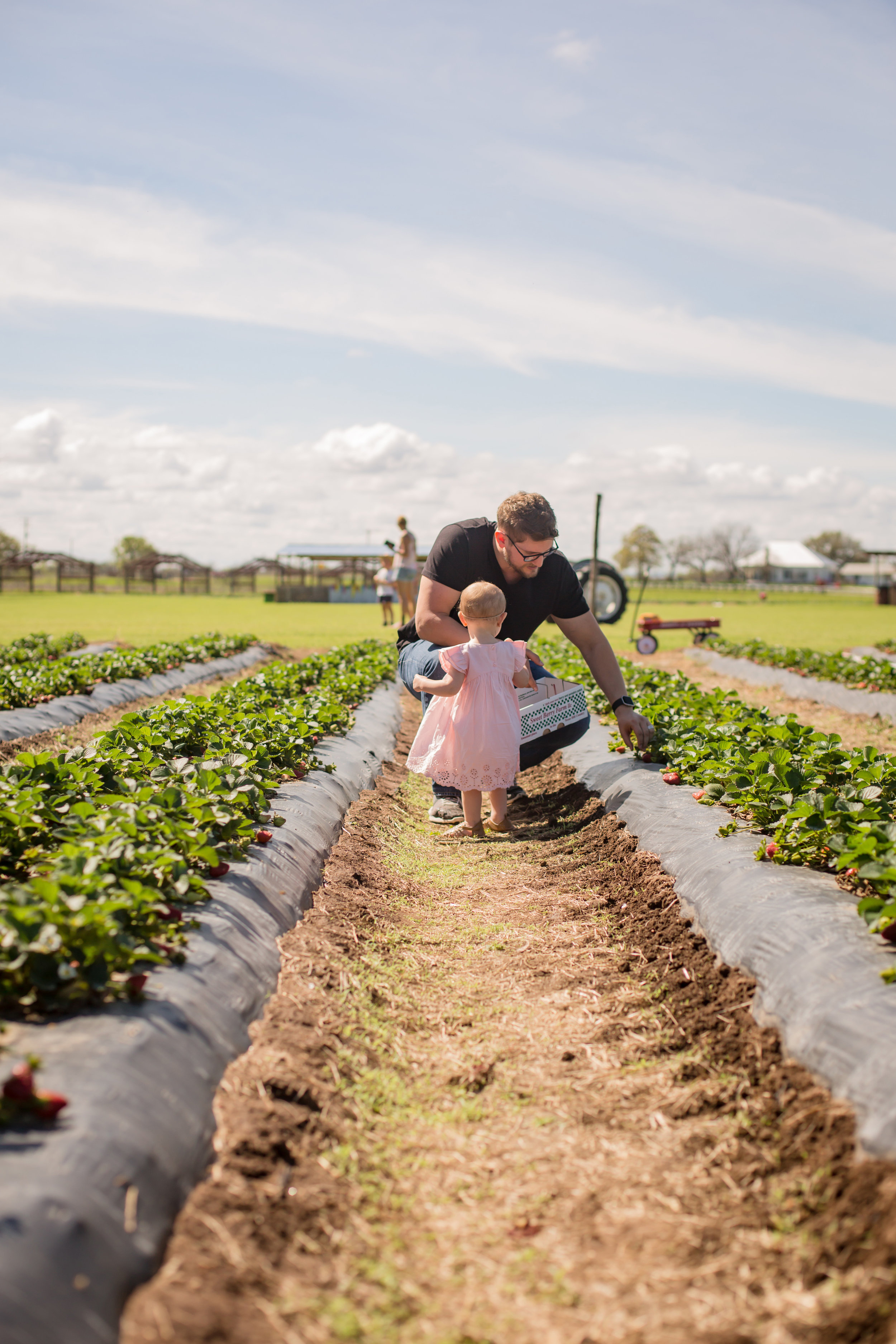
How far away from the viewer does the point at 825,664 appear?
47.6 ft

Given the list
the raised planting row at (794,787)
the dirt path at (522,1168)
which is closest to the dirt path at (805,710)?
the raised planting row at (794,787)

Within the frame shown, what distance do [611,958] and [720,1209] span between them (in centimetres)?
171

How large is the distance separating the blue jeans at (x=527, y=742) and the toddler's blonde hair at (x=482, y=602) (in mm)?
843

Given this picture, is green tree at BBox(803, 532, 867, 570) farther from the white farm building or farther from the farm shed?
the farm shed

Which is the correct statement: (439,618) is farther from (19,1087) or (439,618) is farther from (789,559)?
(789,559)

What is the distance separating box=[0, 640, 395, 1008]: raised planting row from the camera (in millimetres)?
2490

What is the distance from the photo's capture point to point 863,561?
11725 centimetres

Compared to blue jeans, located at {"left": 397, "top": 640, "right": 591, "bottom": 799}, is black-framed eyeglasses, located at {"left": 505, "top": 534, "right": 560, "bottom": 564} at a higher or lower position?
higher

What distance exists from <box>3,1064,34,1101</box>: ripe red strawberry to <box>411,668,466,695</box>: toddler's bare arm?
136 inches

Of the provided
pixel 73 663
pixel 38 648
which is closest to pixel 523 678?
pixel 73 663

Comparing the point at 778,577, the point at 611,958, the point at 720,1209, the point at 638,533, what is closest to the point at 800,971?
the point at 720,1209

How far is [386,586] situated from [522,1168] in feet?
68.9

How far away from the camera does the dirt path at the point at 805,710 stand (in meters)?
10.2

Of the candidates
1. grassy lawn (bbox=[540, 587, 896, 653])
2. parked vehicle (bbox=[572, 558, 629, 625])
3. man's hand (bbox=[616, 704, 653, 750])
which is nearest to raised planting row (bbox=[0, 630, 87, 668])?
man's hand (bbox=[616, 704, 653, 750])
